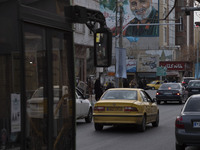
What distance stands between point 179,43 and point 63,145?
110080 millimetres

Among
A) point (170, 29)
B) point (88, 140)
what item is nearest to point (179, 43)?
point (170, 29)

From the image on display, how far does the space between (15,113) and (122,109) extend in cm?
1170

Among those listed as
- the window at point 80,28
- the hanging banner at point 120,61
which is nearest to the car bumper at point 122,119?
the hanging banner at point 120,61

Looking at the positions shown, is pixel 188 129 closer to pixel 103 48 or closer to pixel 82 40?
pixel 103 48

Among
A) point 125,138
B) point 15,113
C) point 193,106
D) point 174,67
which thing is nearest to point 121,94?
point 125,138

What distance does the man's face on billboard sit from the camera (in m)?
95.8

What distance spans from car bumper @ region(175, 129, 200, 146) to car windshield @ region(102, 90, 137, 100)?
5.66m

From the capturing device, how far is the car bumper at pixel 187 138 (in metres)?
11.0

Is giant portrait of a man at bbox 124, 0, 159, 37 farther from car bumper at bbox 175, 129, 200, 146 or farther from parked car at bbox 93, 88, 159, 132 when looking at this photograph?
car bumper at bbox 175, 129, 200, 146

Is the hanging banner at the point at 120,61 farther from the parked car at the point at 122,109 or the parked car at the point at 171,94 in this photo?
the parked car at the point at 122,109

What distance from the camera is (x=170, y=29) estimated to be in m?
103

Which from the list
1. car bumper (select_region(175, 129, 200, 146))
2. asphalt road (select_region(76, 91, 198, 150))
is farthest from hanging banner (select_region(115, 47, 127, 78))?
car bumper (select_region(175, 129, 200, 146))

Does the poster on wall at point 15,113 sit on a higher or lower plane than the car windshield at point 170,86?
higher

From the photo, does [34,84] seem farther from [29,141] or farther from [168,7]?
[168,7]
